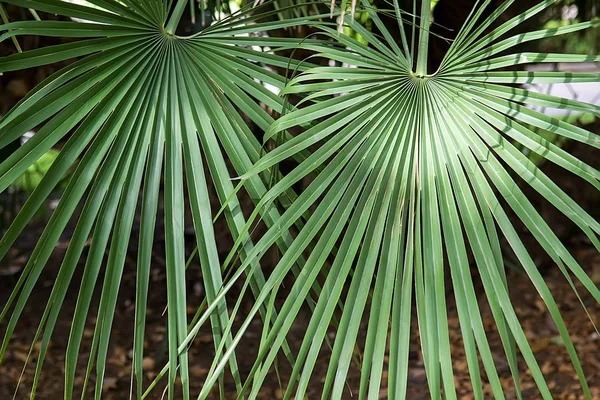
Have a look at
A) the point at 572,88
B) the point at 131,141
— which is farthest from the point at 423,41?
the point at 572,88

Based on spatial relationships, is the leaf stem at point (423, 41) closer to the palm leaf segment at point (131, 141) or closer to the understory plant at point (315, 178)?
the understory plant at point (315, 178)

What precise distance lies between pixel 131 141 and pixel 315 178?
27 cm

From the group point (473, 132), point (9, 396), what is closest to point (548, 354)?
point (473, 132)

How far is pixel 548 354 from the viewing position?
84.4 inches

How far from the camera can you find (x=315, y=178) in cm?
89

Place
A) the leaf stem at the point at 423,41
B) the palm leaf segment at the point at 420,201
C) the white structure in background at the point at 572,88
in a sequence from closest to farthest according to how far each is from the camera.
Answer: the palm leaf segment at the point at 420,201, the leaf stem at the point at 423,41, the white structure in background at the point at 572,88

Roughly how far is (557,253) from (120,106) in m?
0.61

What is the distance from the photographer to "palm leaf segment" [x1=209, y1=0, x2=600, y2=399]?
83 cm

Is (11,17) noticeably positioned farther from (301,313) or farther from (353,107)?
(353,107)

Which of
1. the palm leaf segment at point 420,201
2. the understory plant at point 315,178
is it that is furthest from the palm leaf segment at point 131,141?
the palm leaf segment at point 420,201

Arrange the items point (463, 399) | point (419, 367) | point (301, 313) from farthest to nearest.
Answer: point (301, 313) < point (419, 367) < point (463, 399)

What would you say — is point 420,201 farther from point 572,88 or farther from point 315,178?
point 572,88

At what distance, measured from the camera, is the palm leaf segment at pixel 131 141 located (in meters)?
0.90

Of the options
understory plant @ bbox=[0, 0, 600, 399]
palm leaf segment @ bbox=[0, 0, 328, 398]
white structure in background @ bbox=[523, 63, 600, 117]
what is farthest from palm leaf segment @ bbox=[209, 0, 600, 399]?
white structure in background @ bbox=[523, 63, 600, 117]
